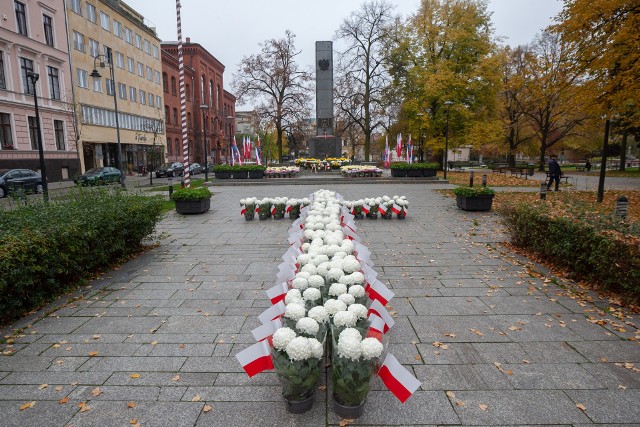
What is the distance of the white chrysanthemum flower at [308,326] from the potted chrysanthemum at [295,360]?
2.7 inches

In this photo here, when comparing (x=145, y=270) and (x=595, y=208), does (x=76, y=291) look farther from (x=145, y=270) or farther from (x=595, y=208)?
(x=595, y=208)

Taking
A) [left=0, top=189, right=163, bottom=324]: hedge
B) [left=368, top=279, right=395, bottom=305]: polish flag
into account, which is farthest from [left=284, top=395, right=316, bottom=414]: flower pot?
[left=0, top=189, right=163, bottom=324]: hedge

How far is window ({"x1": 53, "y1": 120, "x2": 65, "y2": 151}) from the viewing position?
104 feet

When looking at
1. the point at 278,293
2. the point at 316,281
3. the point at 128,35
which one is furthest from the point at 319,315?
the point at 128,35

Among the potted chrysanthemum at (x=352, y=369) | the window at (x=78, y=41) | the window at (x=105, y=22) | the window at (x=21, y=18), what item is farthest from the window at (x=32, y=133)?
the potted chrysanthemum at (x=352, y=369)

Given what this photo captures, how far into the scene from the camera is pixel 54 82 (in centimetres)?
3180

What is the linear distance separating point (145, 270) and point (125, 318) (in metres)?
2.36

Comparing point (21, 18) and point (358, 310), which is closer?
point (358, 310)

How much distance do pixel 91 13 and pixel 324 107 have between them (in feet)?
77.3

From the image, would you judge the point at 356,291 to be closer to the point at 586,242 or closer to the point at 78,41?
the point at 586,242

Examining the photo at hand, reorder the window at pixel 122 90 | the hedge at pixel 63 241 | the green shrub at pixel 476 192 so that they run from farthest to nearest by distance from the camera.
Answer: the window at pixel 122 90
the green shrub at pixel 476 192
the hedge at pixel 63 241

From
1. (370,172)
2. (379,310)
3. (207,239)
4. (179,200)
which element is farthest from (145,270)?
(370,172)

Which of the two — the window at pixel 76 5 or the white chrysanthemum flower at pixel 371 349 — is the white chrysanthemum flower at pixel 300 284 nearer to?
the white chrysanthemum flower at pixel 371 349

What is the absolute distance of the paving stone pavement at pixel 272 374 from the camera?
3.19 m
